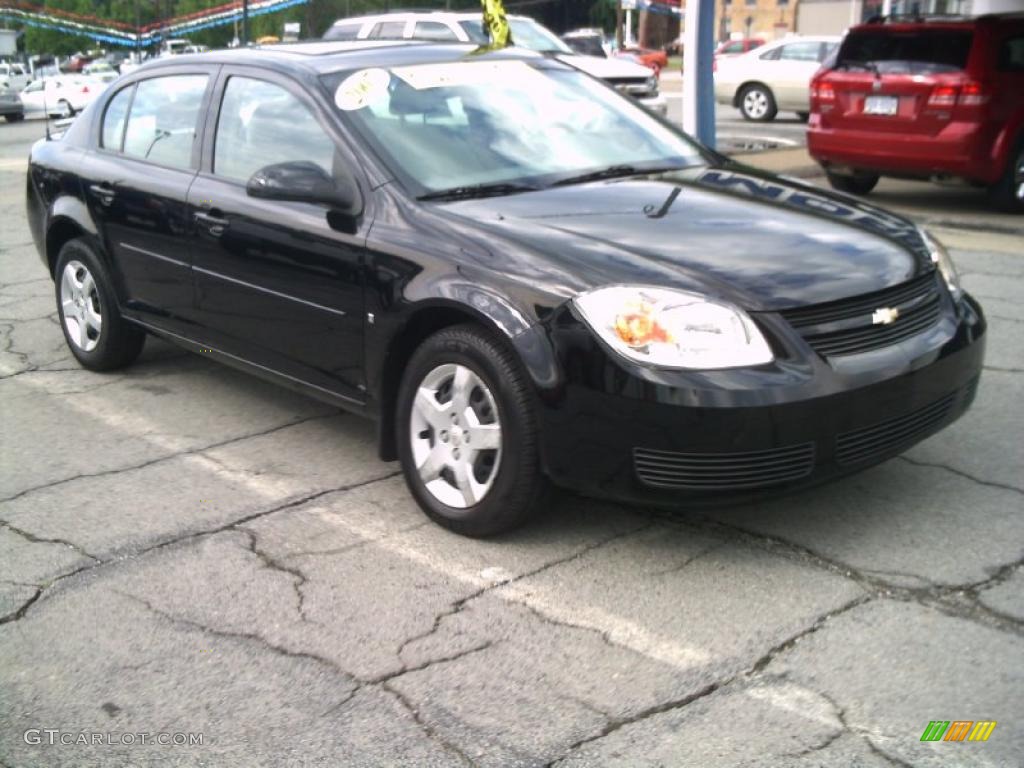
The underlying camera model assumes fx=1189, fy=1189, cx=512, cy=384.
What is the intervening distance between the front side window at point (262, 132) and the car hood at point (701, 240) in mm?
729

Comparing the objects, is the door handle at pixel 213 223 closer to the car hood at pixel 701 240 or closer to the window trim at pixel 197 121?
the window trim at pixel 197 121

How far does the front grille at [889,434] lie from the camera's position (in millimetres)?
3676

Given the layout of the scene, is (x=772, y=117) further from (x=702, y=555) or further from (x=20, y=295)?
(x=702, y=555)

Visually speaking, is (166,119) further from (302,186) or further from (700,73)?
(700,73)

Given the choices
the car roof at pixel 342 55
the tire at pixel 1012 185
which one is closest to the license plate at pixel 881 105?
the tire at pixel 1012 185

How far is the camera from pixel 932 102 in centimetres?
1014

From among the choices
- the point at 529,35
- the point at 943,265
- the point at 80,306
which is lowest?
the point at 80,306

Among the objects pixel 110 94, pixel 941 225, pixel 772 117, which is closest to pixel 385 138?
pixel 110 94

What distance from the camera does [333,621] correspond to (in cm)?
352

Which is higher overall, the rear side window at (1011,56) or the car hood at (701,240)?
the rear side window at (1011,56)

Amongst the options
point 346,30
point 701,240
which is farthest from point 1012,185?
point 346,30

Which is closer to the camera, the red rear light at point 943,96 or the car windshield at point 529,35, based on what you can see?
the red rear light at point 943,96

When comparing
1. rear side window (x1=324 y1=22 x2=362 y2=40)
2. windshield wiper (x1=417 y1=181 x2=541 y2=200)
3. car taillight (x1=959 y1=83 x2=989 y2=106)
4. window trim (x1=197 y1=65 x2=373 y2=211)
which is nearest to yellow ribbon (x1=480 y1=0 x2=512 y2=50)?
car taillight (x1=959 y1=83 x2=989 y2=106)

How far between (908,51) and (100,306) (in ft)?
24.8
